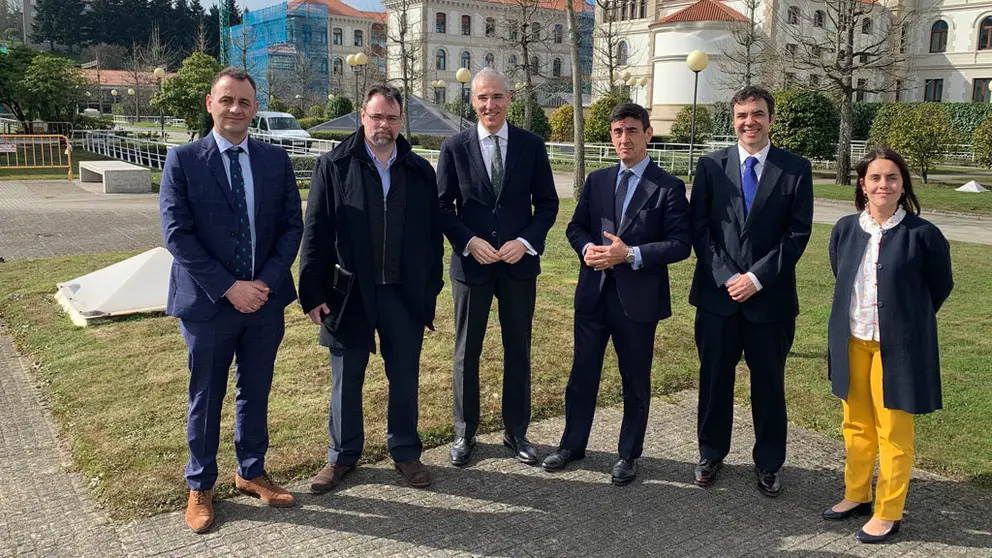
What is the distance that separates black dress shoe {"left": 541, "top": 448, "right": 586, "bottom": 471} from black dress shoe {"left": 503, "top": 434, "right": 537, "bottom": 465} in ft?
0.26

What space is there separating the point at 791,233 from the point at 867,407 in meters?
0.91

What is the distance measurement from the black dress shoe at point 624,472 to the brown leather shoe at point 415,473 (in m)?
0.99

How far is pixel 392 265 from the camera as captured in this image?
13.6 ft

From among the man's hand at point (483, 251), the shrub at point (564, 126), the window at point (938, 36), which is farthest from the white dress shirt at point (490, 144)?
the window at point (938, 36)

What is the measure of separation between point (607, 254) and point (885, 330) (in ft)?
4.35

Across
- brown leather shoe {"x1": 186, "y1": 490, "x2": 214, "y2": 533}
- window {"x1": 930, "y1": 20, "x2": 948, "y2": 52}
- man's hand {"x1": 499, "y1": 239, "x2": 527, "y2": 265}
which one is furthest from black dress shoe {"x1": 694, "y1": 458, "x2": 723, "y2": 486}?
window {"x1": 930, "y1": 20, "x2": 948, "y2": 52}

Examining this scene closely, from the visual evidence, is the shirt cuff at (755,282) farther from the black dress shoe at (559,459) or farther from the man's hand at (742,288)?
the black dress shoe at (559,459)

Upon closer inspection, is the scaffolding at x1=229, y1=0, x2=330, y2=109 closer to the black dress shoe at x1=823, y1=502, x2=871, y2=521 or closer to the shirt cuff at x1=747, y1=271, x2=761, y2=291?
the shirt cuff at x1=747, y1=271, x2=761, y2=291

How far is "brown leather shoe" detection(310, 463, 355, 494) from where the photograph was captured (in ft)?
13.5

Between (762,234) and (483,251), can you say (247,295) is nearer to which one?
(483,251)

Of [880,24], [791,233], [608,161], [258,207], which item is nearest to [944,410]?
[791,233]

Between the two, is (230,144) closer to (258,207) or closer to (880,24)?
(258,207)

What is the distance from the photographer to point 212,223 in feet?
12.4

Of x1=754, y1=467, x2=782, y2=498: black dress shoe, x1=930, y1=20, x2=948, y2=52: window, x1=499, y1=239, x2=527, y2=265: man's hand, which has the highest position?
x1=930, y1=20, x2=948, y2=52: window
